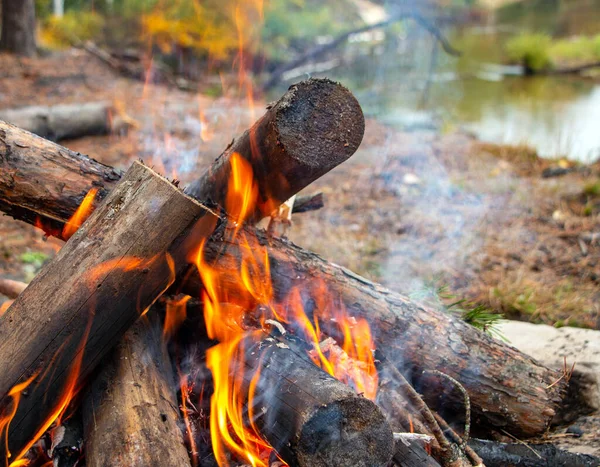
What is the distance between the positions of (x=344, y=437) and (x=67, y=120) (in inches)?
261

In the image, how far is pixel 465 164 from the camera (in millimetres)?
7980

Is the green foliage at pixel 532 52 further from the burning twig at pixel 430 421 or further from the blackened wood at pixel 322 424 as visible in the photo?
the blackened wood at pixel 322 424

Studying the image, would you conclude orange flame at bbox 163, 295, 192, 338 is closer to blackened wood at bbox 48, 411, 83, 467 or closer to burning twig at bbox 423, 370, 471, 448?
blackened wood at bbox 48, 411, 83, 467

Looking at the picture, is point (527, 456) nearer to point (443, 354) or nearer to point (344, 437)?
point (443, 354)

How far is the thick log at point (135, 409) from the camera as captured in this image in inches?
71.6

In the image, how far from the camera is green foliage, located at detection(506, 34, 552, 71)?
17.4 meters

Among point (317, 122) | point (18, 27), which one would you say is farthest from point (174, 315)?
point (18, 27)

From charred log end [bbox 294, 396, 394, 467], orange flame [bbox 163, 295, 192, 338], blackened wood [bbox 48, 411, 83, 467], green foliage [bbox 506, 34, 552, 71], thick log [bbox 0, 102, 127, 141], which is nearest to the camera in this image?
charred log end [bbox 294, 396, 394, 467]

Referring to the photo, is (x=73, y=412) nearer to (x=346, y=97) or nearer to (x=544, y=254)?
(x=346, y=97)

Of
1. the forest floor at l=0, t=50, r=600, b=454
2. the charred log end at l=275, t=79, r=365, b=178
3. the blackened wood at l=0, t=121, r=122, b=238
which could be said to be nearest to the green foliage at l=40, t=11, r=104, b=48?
the forest floor at l=0, t=50, r=600, b=454

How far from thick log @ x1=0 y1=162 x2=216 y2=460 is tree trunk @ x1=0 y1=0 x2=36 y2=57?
32.8 ft

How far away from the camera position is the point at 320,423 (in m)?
1.78

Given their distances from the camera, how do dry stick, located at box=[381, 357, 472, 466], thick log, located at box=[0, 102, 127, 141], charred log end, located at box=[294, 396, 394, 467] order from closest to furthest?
charred log end, located at box=[294, 396, 394, 467] → dry stick, located at box=[381, 357, 472, 466] → thick log, located at box=[0, 102, 127, 141]

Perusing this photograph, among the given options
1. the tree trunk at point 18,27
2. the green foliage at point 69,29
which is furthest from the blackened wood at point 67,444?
the green foliage at point 69,29
